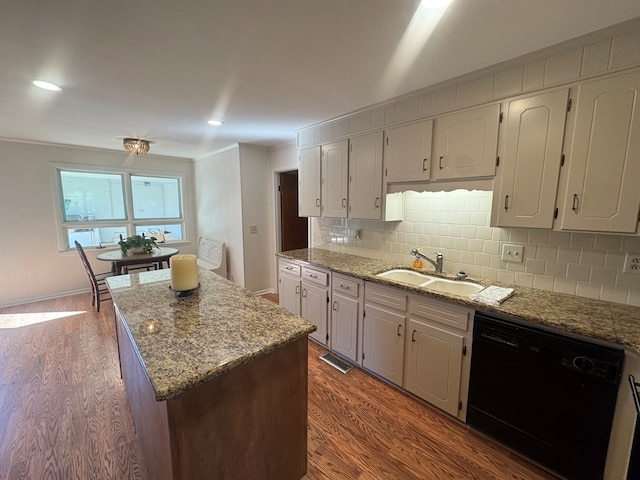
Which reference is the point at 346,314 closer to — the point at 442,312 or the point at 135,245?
the point at 442,312

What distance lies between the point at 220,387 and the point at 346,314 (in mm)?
1599

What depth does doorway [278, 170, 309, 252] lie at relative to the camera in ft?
14.4

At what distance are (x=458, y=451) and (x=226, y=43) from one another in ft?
9.17

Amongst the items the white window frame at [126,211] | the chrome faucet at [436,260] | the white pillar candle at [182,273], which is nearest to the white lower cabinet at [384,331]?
the chrome faucet at [436,260]

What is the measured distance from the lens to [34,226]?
4.05m

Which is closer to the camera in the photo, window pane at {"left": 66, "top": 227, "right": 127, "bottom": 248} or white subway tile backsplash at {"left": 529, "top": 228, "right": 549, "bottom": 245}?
white subway tile backsplash at {"left": 529, "top": 228, "right": 549, "bottom": 245}

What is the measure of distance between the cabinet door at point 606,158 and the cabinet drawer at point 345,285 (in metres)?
1.49

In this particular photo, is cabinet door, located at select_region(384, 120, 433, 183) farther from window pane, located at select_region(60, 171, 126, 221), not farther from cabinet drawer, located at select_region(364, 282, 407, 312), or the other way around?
window pane, located at select_region(60, 171, 126, 221)

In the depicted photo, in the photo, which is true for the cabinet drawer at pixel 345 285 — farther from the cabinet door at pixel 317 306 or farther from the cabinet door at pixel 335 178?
the cabinet door at pixel 335 178

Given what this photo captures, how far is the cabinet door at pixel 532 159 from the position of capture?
1581 millimetres

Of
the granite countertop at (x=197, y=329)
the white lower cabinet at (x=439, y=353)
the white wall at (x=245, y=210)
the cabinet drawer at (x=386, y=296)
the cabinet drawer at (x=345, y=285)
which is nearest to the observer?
the granite countertop at (x=197, y=329)

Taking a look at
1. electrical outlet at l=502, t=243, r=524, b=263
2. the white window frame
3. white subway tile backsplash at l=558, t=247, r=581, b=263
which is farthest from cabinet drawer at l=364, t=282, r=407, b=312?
the white window frame

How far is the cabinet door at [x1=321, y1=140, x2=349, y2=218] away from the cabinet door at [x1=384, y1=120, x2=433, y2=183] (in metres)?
0.49

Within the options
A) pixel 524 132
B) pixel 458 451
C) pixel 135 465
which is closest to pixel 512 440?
pixel 458 451
